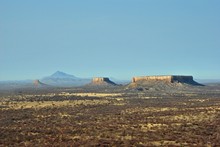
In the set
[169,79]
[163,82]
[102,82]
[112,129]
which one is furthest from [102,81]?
[112,129]

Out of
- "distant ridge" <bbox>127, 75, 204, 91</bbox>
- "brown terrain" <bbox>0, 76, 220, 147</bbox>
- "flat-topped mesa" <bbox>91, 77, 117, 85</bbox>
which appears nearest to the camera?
"brown terrain" <bbox>0, 76, 220, 147</bbox>

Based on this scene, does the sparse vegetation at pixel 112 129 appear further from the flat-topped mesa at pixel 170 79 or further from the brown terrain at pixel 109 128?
the flat-topped mesa at pixel 170 79

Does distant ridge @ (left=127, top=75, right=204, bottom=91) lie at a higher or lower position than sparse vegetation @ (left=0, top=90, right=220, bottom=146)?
higher

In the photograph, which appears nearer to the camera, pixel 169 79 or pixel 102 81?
pixel 169 79

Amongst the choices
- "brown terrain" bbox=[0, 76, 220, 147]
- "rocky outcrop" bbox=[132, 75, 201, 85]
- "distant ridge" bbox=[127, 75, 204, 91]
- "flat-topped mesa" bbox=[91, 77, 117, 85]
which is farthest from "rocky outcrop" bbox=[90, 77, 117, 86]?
"brown terrain" bbox=[0, 76, 220, 147]

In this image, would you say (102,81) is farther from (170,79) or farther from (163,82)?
(170,79)

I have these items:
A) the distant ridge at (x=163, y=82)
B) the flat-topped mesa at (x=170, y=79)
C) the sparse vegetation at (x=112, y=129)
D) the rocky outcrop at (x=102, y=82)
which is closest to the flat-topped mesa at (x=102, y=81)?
the rocky outcrop at (x=102, y=82)

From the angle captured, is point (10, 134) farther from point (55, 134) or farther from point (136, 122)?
point (136, 122)

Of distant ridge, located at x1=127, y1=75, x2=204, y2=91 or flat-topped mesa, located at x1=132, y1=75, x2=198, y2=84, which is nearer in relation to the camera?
distant ridge, located at x1=127, y1=75, x2=204, y2=91

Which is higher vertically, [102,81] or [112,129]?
[102,81]

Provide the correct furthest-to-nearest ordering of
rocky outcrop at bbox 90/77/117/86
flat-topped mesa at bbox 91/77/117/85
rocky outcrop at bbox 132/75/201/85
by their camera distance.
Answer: flat-topped mesa at bbox 91/77/117/85 → rocky outcrop at bbox 90/77/117/86 → rocky outcrop at bbox 132/75/201/85

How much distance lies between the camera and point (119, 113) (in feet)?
170

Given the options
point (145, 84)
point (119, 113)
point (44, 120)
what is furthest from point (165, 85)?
point (44, 120)

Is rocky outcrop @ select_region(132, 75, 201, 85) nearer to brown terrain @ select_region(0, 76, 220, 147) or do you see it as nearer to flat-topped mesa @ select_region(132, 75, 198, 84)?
flat-topped mesa @ select_region(132, 75, 198, 84)
